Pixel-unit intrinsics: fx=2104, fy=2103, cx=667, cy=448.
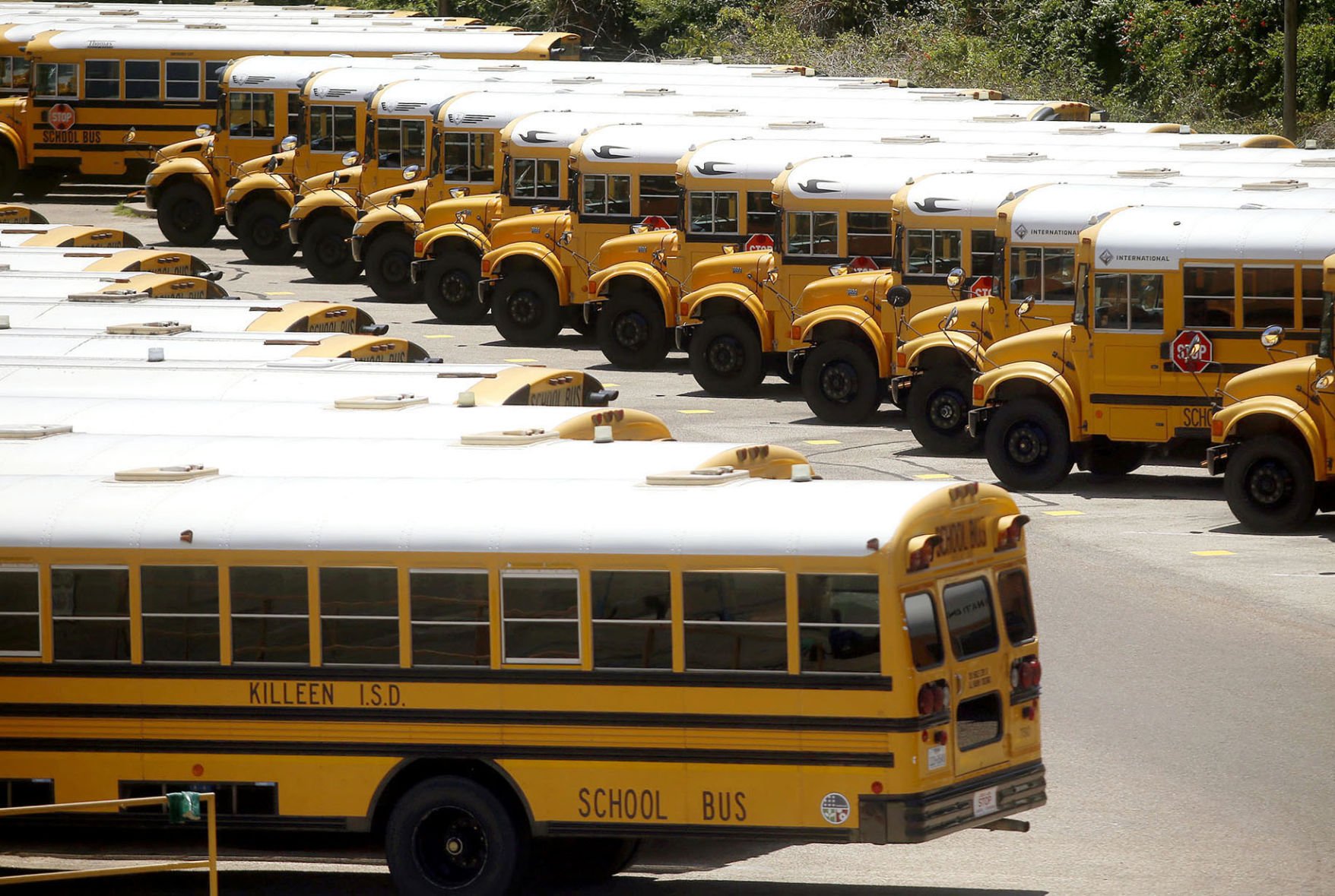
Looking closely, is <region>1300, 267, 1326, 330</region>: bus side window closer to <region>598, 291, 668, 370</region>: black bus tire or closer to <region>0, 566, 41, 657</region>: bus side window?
<region>598, 291, 668, 370</region>: black bus tire

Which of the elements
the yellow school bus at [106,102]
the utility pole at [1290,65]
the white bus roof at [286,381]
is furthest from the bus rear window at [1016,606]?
the yellow school bus at [106,102]

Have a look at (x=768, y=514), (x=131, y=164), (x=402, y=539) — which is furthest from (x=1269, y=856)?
(x=131, y=164)

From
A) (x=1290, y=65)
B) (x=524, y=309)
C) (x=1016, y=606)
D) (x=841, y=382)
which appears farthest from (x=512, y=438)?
(x=1290, y=65)

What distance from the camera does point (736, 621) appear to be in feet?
29.9

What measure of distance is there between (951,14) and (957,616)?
42408 mm

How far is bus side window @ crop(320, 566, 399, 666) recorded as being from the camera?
9469 mm

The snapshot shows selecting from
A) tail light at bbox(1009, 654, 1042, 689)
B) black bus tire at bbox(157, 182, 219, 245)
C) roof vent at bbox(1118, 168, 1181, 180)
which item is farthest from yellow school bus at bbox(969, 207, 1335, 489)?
black bus tire at bbox(157, 182, 219, 245)

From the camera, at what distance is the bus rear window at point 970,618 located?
924 centimetres

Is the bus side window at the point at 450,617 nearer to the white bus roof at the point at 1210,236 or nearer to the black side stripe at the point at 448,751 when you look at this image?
the black side stripe at the point at 448,751

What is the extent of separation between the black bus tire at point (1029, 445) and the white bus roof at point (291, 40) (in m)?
24.7

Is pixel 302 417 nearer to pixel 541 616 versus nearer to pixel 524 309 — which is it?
pixel 541 616

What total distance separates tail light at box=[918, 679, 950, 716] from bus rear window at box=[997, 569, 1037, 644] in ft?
2.16

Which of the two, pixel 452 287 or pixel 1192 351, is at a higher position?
pixel 1192 351

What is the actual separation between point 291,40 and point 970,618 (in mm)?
35705
